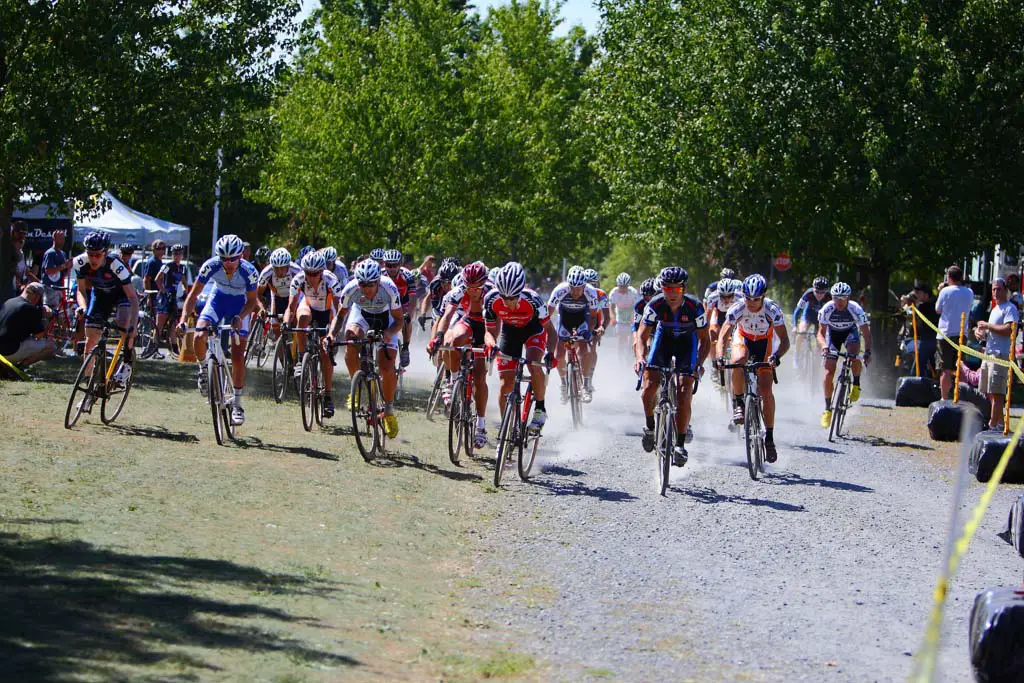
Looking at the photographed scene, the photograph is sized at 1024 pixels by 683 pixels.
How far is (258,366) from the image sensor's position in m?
23.8

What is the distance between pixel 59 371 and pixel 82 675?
1519 centimetres

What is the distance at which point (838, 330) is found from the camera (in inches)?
733

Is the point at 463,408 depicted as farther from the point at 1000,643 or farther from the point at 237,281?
the point at 1000,643

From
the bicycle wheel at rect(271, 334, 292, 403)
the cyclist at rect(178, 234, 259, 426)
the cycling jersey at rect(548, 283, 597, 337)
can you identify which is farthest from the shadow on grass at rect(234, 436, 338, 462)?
the cycling jersey at rect(548, 283, 597, 337)

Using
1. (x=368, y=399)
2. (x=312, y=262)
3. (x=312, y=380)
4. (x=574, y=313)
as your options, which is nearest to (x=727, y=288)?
(x=574, y=313)

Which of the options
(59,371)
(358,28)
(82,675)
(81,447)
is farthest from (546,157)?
(82,675)

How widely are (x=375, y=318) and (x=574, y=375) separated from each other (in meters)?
3.93

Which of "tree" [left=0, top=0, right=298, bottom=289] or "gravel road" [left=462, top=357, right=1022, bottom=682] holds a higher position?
"tree" [left=0, top=0, right=298, bottom=289]

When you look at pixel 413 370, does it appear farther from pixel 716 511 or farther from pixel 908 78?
pixel 716 511

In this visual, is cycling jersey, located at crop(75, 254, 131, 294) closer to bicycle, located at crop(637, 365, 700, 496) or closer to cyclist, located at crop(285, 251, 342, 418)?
cyclist, located at crop(285, 251, 342, 418)

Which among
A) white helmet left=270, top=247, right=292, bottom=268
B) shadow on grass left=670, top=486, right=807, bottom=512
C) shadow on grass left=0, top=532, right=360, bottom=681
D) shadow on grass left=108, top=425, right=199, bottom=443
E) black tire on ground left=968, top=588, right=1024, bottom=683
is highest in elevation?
white helmet left=270, top=247, right=292, bottom=268

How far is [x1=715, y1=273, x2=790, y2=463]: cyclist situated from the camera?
13.9 meters

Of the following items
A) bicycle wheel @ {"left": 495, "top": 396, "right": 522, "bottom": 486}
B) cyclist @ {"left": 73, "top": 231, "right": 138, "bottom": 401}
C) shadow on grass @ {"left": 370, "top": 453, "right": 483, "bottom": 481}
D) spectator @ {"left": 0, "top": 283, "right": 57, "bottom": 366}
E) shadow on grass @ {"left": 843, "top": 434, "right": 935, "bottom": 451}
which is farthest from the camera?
spectator @ {"left": 0, "top": 283, "right": 57, "bottom": 366}

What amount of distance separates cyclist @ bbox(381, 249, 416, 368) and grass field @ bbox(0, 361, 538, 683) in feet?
13.8
